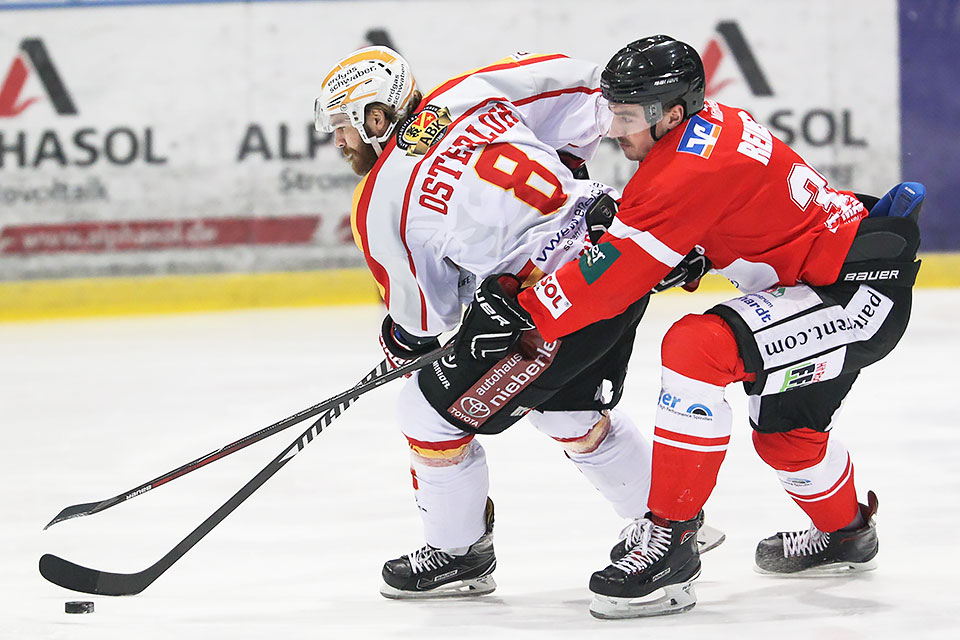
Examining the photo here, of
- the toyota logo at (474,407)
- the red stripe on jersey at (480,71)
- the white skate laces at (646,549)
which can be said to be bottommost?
the white skate laces at (646,549)

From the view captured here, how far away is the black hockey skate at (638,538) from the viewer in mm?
2438

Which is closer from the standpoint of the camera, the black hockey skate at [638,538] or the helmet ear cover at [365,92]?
the black hockey skate at [638,538]

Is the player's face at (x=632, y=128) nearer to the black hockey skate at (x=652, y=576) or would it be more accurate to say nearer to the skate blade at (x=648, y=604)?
the black hockey skate at (x=652, y=576)

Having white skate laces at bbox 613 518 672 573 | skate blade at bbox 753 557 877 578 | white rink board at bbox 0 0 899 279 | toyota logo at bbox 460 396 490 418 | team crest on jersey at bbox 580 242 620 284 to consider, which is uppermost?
white rink board at bbox 0 0 899 279

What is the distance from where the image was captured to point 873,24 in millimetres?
7234

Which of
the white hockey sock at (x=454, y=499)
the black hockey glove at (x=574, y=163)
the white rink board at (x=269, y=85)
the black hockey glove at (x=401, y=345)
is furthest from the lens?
the white rink board at (x=269, y=85)

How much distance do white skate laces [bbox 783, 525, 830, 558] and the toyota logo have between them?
67 centimetres

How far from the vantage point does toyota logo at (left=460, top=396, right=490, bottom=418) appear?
254cm

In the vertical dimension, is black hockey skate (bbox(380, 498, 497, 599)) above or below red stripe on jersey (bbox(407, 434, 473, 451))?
below

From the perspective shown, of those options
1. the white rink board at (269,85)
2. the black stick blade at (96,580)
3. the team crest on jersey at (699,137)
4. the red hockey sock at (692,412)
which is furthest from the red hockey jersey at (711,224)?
the white rink board at (269,85)

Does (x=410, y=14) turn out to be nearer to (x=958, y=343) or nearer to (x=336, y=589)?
(x=958, y=343)

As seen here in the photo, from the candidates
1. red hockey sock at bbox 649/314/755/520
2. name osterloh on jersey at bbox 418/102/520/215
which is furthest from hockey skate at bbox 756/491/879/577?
name osterloh on jersey at bbox 418/102/520/215

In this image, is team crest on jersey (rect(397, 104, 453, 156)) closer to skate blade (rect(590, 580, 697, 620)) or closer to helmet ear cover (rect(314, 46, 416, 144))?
helmet ear cover (rect(314, 46, 416, 144))

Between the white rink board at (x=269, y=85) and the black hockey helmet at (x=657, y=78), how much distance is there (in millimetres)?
4821
